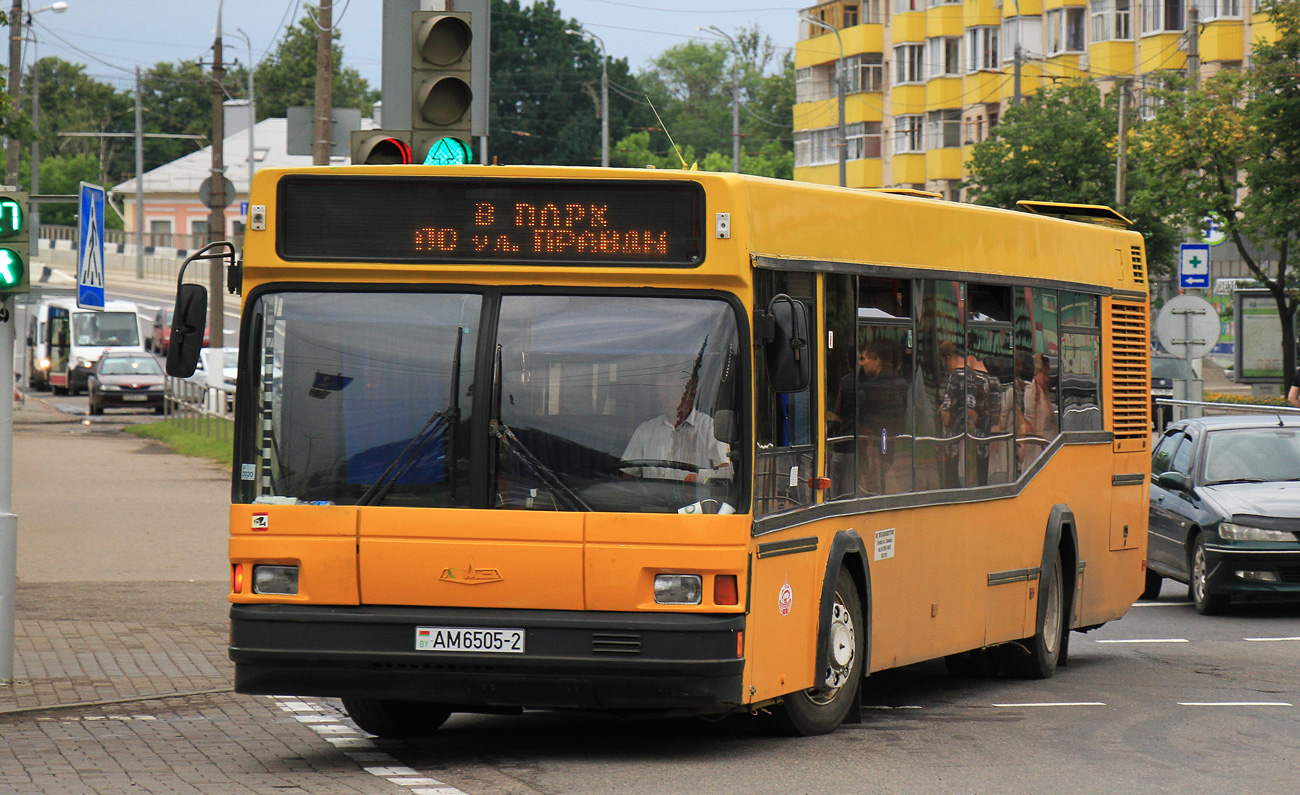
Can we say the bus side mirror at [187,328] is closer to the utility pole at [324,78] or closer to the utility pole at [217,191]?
the utility pole at [324,78]

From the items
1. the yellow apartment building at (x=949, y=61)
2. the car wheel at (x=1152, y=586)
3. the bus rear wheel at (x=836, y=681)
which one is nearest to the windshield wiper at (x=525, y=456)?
the bus rear wheel at (x=836, y=681)

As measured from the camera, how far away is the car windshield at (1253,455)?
673 inches

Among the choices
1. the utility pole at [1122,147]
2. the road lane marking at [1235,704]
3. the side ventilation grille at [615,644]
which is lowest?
the road lane marking at [1235,704]

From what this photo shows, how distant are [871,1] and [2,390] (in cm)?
8024

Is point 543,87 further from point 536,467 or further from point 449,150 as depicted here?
point 536,467

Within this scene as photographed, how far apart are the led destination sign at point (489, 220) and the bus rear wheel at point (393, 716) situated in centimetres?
217

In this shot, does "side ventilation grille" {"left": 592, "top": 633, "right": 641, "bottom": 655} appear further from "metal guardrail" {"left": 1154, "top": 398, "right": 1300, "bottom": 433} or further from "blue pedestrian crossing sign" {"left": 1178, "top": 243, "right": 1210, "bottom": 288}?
"blue pedestrian crossing sign" {"left": 1178, "top": 243, "right": 1210, "bottom": 288}

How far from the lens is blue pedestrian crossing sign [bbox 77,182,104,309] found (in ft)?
42.4

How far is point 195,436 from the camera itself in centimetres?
4050

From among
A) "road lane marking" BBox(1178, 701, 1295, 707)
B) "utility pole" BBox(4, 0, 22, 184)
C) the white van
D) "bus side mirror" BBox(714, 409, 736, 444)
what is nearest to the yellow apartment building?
the white van

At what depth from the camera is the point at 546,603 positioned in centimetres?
833

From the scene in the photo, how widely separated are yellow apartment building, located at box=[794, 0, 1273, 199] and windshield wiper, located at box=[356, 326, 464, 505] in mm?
54112

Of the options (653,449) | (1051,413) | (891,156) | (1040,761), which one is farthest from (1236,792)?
(891,156)

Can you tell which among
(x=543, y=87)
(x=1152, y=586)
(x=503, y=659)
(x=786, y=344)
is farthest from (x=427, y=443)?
(x=543, y=87)
